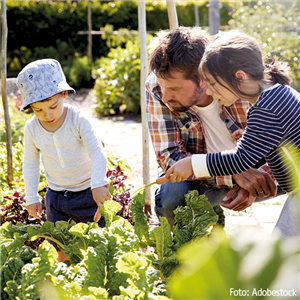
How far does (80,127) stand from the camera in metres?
1.86

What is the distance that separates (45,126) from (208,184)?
94cm

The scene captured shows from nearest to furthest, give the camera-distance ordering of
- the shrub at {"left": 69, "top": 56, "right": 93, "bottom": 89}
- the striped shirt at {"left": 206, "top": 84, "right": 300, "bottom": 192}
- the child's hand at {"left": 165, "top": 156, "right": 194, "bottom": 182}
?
the striped shirt at {"left": 206, "top": 84, "right": 300, "bottom": 192}, the child's hand at {"left": 165, "top": 156, "right": 194, "bottom": 182}, the shrub at {"left": 69, "top": 56, "right": 93, "bottom": 89}

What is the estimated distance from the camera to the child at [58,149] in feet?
5.71

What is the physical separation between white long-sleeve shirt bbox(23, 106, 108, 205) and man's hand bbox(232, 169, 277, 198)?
703mm

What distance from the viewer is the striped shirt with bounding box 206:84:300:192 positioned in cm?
129

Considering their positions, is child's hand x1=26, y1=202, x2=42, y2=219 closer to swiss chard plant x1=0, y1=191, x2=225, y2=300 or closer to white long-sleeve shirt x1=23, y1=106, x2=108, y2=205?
white long-sleeve shirt x1=23, y1=106, x2=108, y2=205

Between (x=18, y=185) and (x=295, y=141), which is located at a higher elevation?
(x=295, y=141)

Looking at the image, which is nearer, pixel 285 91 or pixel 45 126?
pixel 285 91

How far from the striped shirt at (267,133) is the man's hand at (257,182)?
27 centimetres

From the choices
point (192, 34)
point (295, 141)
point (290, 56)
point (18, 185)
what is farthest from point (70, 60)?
point (295, 141)

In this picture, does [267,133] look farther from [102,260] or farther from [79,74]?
[79,74]

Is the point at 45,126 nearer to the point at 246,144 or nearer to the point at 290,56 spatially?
the point at 246,144

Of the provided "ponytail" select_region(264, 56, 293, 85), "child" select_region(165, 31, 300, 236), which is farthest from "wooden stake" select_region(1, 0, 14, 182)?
"ponytail" select_region(264, 56, 293, 85)

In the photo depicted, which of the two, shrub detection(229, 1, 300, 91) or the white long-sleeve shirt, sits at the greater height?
shrub detection(229, 1, 300, 91)
